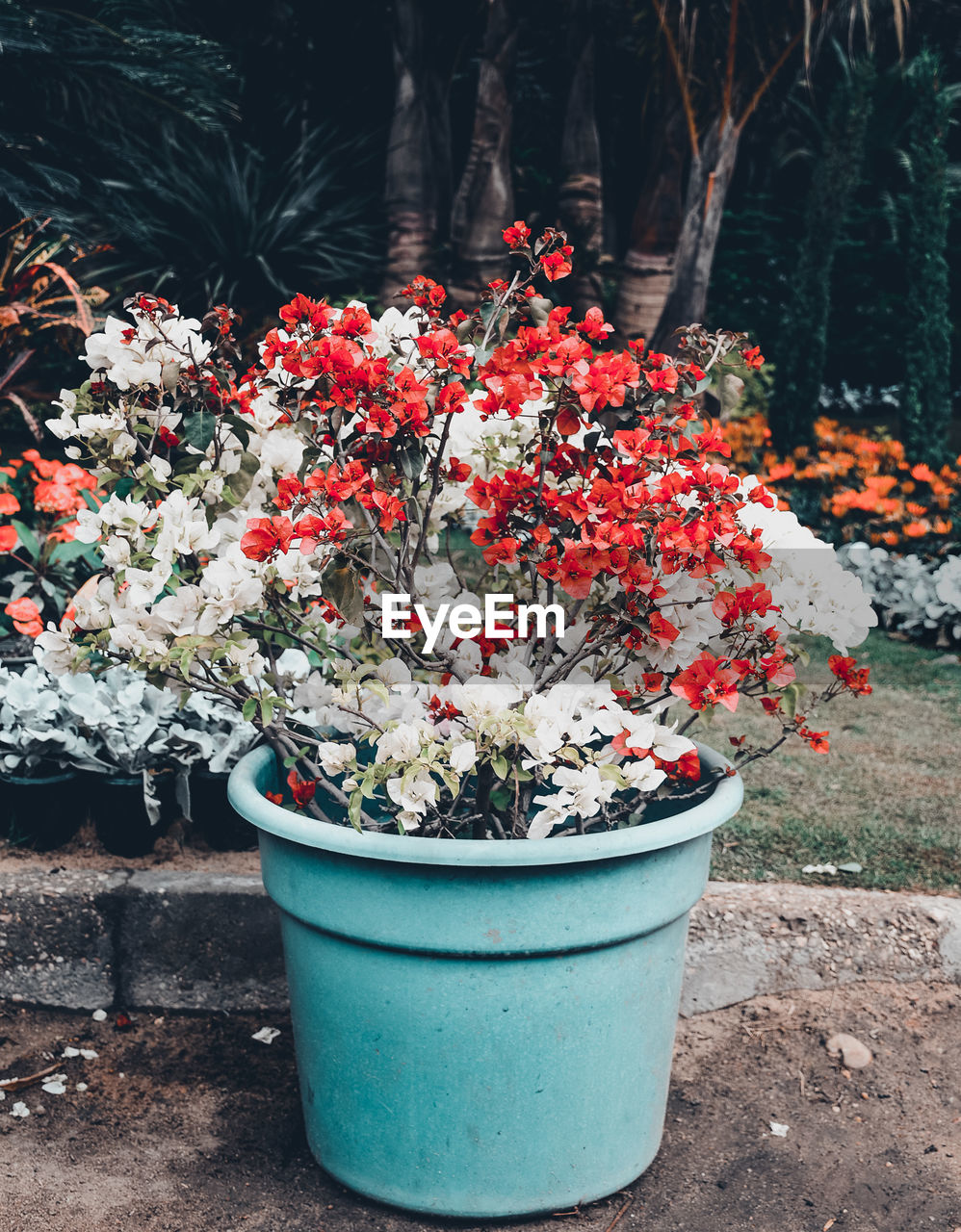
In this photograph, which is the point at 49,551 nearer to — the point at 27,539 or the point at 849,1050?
the point at 27,539

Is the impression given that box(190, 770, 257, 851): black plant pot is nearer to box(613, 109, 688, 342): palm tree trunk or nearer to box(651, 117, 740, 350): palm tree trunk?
Answer: box(651, 117, 740, 350): palm tree trunk

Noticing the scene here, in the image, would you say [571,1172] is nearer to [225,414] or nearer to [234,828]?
[234,828]

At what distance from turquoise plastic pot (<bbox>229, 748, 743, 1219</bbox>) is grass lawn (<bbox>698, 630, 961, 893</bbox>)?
2.59ft

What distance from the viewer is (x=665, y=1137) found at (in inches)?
70.9

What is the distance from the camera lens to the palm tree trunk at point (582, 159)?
5.50 m

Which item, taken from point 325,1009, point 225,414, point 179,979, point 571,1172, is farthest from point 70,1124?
point 225,414

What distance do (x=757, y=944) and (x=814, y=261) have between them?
497 centimetres

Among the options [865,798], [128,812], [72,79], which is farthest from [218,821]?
[72,79]

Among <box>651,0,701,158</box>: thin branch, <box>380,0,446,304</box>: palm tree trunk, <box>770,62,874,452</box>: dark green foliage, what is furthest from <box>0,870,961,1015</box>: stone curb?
<box>770,62,874,452</box>: dark green foliage

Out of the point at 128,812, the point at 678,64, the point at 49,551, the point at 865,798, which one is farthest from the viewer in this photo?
the point at 678,64

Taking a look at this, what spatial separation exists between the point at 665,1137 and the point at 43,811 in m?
1.40

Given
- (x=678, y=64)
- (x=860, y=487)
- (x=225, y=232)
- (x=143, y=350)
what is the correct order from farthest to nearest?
(x=225, y=232) < (x=860, y=487) < (x=678, y=64) < (x=143, y=350)

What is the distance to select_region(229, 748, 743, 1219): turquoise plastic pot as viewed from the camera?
142 cm

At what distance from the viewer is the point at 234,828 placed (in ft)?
7.58
